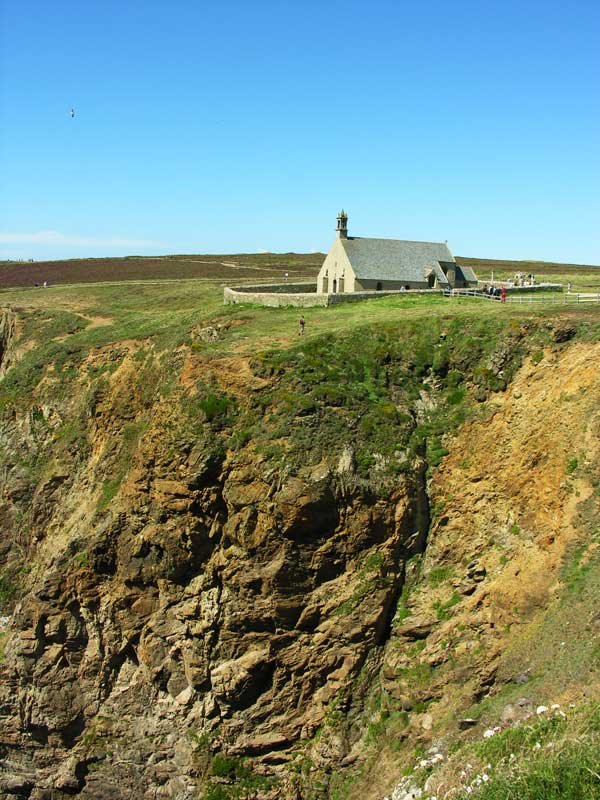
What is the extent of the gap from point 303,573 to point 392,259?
27669 millimetres

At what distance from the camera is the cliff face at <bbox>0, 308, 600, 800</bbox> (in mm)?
25734

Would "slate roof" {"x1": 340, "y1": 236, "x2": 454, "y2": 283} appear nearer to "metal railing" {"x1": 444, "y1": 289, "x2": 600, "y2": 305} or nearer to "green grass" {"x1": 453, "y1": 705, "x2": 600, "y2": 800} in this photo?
"metal railing" {"x1": 444, "y1": 289, "x2": 600, "y2": 305}

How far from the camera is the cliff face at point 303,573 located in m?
25.7

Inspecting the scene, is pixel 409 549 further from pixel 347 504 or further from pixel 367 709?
pixel 367 709

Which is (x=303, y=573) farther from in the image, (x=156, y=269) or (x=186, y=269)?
(x=156, y=269)

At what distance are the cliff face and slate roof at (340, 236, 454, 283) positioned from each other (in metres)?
15.8

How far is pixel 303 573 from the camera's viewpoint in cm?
2706

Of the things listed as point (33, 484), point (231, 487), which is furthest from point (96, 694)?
point (33, 484)

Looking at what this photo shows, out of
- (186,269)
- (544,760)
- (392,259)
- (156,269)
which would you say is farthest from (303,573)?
(156,269)

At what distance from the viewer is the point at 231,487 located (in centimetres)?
2816

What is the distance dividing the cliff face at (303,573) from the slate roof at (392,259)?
15823 mm

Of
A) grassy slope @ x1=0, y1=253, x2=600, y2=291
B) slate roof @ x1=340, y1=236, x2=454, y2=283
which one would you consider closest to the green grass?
slate roof @ x1=340, y1=236, x2=454, y2=283

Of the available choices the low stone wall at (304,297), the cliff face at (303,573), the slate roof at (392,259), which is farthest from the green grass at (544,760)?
the slate roof at (392,259)

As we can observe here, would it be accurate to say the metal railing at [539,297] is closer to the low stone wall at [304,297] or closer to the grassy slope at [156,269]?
the low stone wall at [304,297]
